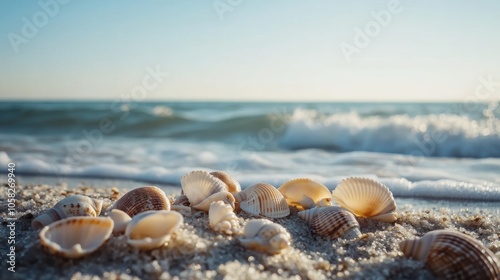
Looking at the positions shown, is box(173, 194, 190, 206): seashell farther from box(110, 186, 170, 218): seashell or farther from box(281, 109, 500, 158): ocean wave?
box(281, 109, 500, 158): ocean wave

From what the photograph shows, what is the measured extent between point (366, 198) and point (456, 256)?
36.9 inches

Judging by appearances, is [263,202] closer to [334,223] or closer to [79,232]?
[334,223]

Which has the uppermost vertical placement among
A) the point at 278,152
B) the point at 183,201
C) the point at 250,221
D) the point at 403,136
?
the point at 250,221

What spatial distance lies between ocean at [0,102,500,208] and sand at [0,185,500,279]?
90.0 inches

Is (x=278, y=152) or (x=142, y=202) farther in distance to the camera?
(x=278, y=152)

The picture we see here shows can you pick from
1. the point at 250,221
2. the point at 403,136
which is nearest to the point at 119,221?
the point at 250,221

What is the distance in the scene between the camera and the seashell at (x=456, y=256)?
7.38 feet

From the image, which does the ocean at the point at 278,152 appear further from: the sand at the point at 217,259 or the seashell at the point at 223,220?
the seashell at the point at 223,220

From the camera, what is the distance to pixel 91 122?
17109mm

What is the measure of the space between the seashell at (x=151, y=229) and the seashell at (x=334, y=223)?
1.03m

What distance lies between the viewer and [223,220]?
8.82ft

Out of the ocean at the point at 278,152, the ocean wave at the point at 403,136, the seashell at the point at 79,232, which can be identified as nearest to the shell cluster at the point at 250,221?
the seashell at the point at 79,232

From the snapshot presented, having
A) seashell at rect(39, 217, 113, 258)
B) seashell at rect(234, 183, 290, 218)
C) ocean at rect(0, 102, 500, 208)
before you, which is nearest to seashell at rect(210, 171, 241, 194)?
seashell at rect(234, 183, 290, 218)

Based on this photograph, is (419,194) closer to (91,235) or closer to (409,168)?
(409,168)
